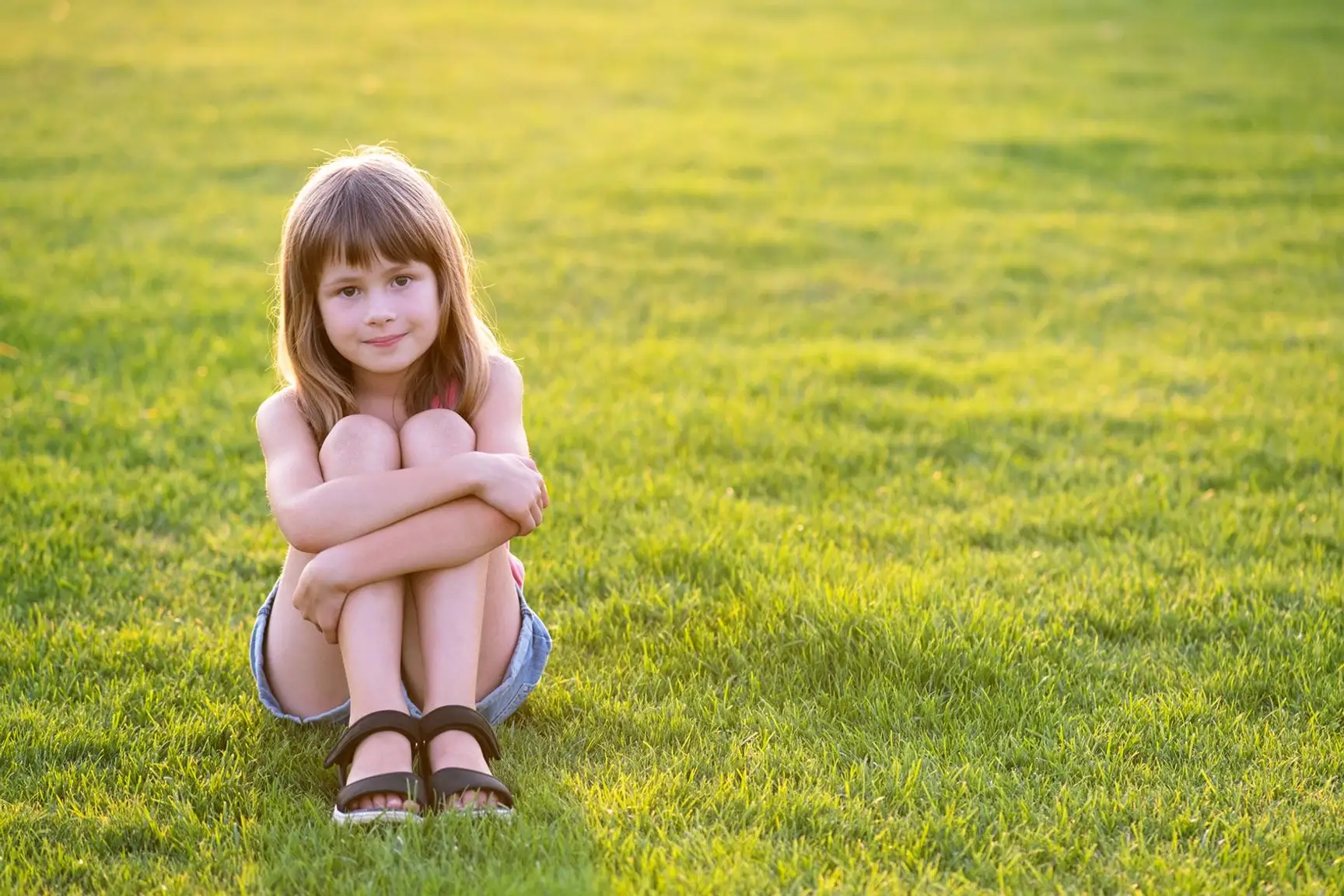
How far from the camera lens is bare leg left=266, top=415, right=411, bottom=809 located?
9.19 feet

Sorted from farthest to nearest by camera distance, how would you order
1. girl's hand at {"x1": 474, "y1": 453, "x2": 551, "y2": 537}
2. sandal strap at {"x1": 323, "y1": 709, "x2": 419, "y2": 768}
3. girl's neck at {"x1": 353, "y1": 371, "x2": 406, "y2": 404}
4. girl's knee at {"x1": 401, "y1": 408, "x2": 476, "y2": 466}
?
girl's neck at {"x1": 353, "y1": 371, "x2": 406, "y2": 404} < girl's knee at {"x1": 401, "y1": 408, "x2": 476, "y2": 466} < girl's hand at {"x1": 474, "y1": 453, "x2": 551, "y2": 537} < sandal strap at {"x1": 323, "y1": 709, "x2": 419, "y2": 768}

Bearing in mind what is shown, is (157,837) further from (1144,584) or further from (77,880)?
(1144,584)

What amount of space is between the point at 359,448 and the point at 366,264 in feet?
1.40

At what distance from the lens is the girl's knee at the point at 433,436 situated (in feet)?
9.84

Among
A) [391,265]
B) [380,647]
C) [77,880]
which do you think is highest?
[391,265]

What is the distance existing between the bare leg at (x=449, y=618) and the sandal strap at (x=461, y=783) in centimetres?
2

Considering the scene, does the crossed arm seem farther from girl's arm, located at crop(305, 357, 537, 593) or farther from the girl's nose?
the girl's nose

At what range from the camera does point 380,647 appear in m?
2.89

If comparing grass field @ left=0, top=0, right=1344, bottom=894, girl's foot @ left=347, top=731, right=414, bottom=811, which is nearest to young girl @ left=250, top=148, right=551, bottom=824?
girl's foot @ left=347, top=731, right=414, bottom=811

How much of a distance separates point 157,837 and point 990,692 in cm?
198

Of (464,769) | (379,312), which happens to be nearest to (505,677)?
(464,769)

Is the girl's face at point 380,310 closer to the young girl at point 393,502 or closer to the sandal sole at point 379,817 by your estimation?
the young girl at point 393,502

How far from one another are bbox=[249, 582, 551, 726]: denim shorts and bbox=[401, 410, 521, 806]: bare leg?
0.09 meters

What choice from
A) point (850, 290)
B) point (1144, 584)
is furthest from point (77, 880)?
point (850, 290)
